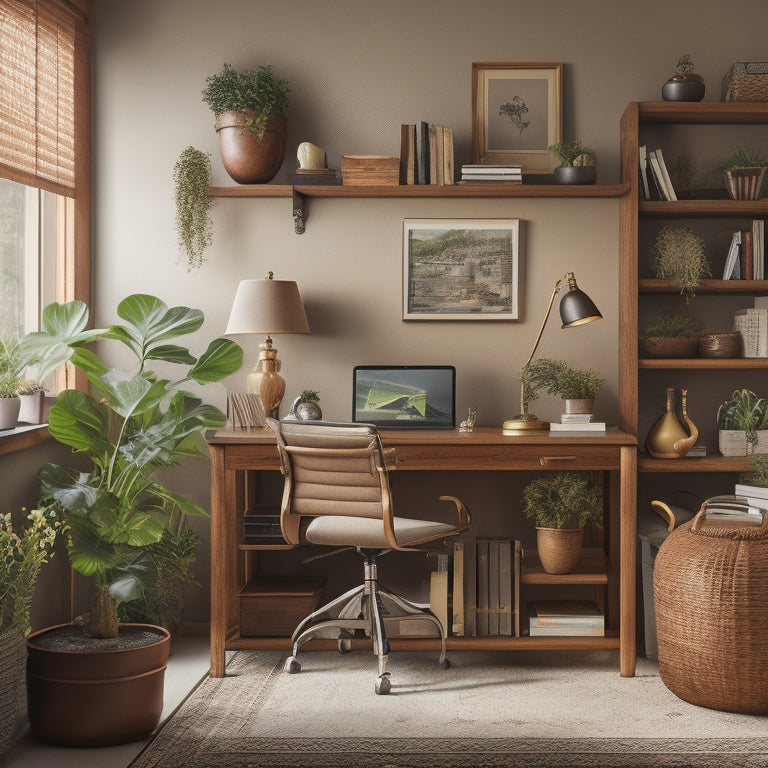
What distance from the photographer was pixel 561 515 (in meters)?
3.54

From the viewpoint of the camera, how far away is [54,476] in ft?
10.6

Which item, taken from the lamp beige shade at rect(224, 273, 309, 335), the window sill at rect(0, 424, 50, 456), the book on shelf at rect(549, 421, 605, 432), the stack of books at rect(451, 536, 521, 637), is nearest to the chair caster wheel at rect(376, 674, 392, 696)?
the stack of books at rect(451, 536, 521, 637)

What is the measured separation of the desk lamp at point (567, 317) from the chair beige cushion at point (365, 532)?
523 mm

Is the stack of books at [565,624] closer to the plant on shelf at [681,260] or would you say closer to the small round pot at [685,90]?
the plant on shelf at [681,260]

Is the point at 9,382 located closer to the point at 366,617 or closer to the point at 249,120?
the point at 249,120

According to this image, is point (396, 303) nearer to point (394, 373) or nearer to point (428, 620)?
point (394, 373)

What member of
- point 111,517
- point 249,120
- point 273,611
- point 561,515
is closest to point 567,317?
point 561,515

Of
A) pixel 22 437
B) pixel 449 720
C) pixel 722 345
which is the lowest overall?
pixel 449 720

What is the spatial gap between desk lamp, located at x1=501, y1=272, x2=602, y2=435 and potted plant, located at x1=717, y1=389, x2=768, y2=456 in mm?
706

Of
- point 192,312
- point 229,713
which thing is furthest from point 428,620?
point 192,312

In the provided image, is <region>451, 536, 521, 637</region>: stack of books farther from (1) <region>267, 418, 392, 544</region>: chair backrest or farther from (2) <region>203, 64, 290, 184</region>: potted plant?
(2) <region>203, 64, 290, 184</region>: potted plant

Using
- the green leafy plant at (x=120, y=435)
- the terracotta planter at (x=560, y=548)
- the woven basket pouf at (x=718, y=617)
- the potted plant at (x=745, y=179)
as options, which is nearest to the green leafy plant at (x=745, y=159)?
the potted plant at (x=745, y=179)

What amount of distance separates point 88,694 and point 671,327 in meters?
2.59

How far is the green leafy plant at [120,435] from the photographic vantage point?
9.74ft
